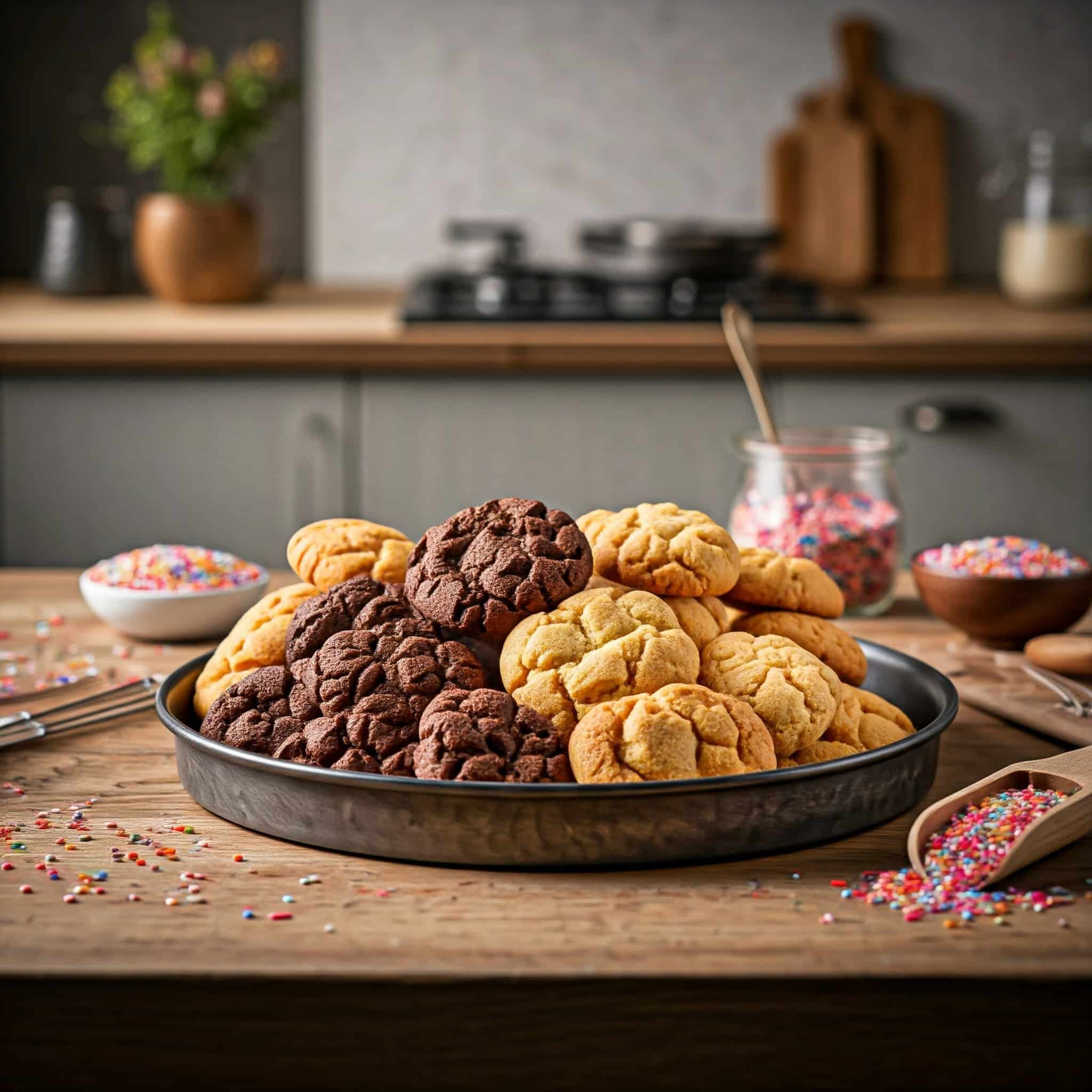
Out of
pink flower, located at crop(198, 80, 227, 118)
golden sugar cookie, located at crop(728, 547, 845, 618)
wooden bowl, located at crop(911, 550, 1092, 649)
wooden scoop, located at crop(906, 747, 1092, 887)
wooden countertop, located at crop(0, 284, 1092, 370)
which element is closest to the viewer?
wooden scoop, located at crop(906, 747, 1092, 887)

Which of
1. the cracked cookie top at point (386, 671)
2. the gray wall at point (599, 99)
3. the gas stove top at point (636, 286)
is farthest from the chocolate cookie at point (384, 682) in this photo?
the gray wall at point (599, 99)

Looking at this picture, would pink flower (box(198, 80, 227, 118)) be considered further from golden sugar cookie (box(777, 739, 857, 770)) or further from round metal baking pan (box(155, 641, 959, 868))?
golden sugar cookie (box(777, 739, 857, 770))

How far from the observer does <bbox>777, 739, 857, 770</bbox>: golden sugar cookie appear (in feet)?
2.93

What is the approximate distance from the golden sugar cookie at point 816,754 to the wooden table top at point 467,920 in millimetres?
54

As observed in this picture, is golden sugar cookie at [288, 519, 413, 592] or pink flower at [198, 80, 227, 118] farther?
pink flower at [198, 80, 227, 118]

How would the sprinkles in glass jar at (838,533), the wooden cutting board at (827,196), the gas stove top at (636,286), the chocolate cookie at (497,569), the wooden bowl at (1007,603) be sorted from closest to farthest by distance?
1. the chocolate cookie at (497,569)
2. the wooden bowl at (1007,603)
3. the sprinkles in glass jar at (838,533)
4. the gas stove top at (636,286)
5. the wooden cutting board at (827,196)

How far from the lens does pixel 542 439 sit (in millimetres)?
2521

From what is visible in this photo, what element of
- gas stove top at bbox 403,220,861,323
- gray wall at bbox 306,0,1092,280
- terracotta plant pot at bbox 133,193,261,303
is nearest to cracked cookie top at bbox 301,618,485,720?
gas stove top at bbox 403,220,861,323

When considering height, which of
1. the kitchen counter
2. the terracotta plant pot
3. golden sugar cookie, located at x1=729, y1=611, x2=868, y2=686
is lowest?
the kitchen counter

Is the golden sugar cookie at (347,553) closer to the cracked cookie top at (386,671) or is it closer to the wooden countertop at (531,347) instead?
the cracked cookie top at (386,671)

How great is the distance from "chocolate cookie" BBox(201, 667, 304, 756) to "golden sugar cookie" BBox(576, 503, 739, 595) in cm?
24

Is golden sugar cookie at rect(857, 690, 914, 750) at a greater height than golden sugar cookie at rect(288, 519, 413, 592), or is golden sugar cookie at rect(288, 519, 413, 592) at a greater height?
golden sugar cookie at rect(288, 519, 413, 592)

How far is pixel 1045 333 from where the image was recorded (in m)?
2.48

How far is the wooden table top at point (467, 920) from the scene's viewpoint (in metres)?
0.70
